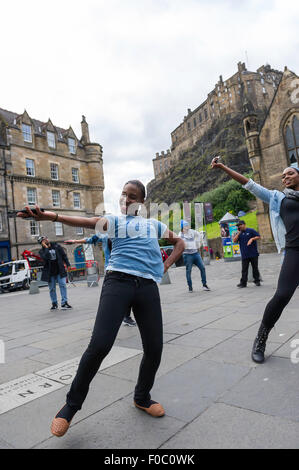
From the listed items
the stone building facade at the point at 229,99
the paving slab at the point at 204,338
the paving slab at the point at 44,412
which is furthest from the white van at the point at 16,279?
the stone building facade at the point at 229,99

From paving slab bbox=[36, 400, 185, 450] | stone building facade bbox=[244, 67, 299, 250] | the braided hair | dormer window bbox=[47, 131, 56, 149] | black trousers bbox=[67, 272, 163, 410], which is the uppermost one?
dormer window bbox=[47, 131, 56, 149]

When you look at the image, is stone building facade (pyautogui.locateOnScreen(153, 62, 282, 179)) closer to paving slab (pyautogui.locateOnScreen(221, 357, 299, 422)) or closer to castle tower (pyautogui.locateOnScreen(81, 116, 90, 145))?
castle tower (pyautogui.locateOnScreen(81, 116, 90, 145))

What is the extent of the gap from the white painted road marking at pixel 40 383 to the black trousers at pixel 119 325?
1030 mm

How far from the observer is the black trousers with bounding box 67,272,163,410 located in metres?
2.17

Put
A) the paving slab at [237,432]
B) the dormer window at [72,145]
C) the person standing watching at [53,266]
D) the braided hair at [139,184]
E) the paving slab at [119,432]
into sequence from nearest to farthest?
the paving slab at [237,432] → the paving slab at [119,432] → the braided hair at [139,184] → the person standing watching at [53,266] → the dormer window at [72,145]

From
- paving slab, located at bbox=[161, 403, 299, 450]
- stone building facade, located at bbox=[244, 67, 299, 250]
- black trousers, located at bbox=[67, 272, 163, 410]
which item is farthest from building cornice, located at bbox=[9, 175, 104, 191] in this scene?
paving slab, located at bbox=[161, 403, 299, 450]

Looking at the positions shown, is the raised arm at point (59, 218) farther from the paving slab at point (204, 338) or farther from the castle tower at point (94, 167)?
the castle tower at point (94, 167)

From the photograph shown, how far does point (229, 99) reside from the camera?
273 ft

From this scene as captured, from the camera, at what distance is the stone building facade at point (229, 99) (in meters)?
80.4

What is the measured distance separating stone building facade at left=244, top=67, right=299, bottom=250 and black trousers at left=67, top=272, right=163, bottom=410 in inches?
899

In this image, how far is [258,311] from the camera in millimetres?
5723

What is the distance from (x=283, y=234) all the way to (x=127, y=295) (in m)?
Result: 1.94
